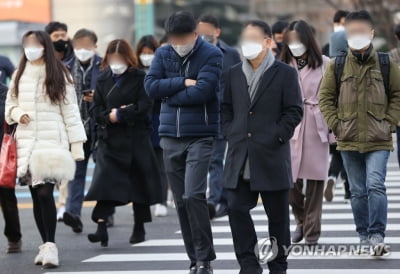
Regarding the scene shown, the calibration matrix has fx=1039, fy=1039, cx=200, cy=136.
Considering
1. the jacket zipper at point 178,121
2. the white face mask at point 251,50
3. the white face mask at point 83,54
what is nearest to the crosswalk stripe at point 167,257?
the jacket zipper at point 178,121

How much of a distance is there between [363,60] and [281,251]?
1.78 metres

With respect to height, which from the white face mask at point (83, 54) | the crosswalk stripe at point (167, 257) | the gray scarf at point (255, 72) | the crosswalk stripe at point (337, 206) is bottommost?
the crosswalk stripe at point (337, 206)

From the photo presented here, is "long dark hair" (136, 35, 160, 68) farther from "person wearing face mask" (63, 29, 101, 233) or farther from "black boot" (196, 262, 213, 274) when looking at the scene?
"black boot" (196, 262, 213, 274)

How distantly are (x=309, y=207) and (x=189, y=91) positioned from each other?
1844 millimetres

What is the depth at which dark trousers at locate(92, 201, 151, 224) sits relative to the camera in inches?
365

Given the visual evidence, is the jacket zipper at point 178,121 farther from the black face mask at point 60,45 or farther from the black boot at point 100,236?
the black face mask at point 60,45

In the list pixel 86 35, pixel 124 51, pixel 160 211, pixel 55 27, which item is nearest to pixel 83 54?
pixel 86 35

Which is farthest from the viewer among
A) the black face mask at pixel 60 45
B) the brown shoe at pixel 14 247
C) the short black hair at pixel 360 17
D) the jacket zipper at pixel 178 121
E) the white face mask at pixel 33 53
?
the black face mask at pixel 60 45

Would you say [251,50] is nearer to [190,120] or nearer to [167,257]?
[190,120]

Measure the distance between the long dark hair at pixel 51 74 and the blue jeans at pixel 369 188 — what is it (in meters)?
2.34

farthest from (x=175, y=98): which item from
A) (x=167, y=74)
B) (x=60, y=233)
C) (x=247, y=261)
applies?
(x=60, y=233)

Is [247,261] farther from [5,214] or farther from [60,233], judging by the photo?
[60,233]

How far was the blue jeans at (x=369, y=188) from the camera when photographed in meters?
8.00

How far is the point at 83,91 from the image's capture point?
10.7 m
